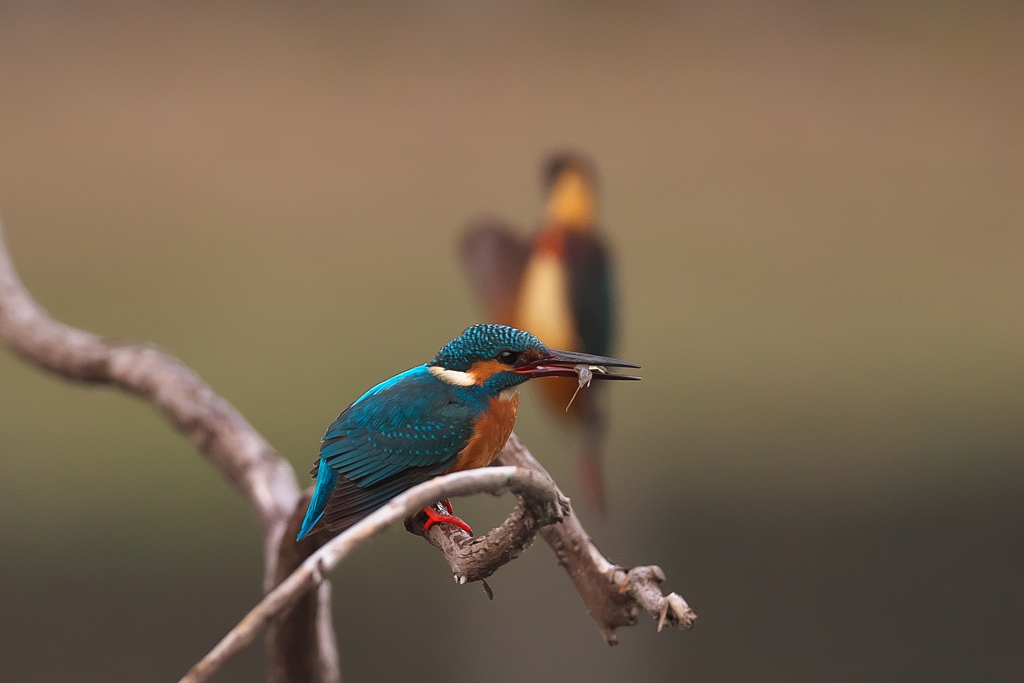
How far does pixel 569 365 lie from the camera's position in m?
0.58

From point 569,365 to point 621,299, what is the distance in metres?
1.29

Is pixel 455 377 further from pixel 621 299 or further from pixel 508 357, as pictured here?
pixel 621 299

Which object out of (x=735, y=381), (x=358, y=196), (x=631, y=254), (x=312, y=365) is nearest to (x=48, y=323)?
(x=312, y=365)

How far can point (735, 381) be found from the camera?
Answer: 197 centimetres

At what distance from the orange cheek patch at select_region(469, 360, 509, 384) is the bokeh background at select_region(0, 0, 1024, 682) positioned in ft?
4.21

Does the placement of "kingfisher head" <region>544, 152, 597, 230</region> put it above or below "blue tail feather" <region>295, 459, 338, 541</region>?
above

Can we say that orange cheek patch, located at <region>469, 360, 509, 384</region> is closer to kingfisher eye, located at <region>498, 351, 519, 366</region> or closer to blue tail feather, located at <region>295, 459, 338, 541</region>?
kingfisher eye, located at <region>498, 351, 519, 366</region>

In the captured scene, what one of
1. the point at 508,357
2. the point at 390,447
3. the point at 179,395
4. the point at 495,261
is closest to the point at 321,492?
the point at 390,447

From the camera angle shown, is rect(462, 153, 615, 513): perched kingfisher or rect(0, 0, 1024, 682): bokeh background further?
rect(0, 0, 1024, 682): bokeh background

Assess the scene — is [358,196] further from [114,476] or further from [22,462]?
[22,462]

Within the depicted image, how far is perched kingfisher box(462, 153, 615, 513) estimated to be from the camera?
1648mm

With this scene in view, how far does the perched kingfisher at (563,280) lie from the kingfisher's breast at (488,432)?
3.18 feet

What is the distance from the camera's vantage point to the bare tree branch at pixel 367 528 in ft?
1.41

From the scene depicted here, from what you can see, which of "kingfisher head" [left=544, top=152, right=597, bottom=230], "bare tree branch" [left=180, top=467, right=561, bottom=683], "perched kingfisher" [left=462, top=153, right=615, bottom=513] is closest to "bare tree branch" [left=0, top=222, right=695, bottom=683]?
"bare tree branch" [left=180, top=467, right=561, bottom=683]
